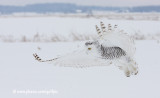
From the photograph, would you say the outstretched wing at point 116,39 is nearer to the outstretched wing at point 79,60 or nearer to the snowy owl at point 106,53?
the snowy owl at point 106,53

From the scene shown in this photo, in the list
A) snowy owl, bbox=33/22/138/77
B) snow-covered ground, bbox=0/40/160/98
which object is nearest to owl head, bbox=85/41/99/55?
snowy owl, bbox=33/22/138/77

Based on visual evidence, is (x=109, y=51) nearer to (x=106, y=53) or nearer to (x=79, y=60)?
(x=106, y=53)

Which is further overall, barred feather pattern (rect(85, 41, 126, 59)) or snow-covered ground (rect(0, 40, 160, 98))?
snow-covered ground (rect(0, 40, 160, 98))

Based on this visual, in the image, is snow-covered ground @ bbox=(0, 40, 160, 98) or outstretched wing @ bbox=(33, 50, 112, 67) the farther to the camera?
snow-covered ground @ bbox=(0, 40, 160, 98)

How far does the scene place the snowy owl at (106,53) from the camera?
1.51 metres

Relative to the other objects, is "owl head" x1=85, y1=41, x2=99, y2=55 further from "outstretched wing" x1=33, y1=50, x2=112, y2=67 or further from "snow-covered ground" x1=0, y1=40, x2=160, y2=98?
"snow-covered ground" x1=0, y1=40, x2=160, y2=98

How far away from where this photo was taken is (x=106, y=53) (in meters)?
1.56

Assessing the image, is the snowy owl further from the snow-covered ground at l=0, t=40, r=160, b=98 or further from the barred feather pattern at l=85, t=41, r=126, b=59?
the snow-covered ground at l=0, t=40, r=160, b=98

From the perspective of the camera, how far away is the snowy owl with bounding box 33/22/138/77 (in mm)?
1511

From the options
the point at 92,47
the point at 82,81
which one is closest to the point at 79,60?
the point at 92,47

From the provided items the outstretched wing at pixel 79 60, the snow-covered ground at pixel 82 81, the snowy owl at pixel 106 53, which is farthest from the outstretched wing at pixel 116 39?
the snow-covered ground at pixel 82 81

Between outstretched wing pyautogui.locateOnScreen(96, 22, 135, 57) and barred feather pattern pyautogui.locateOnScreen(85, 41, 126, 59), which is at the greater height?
outstretched wing pyautogui.locateOnScreen(96, 22, 135, 57)

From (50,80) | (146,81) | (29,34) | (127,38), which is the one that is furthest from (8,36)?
(127,38)

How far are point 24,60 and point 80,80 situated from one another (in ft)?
3.00
